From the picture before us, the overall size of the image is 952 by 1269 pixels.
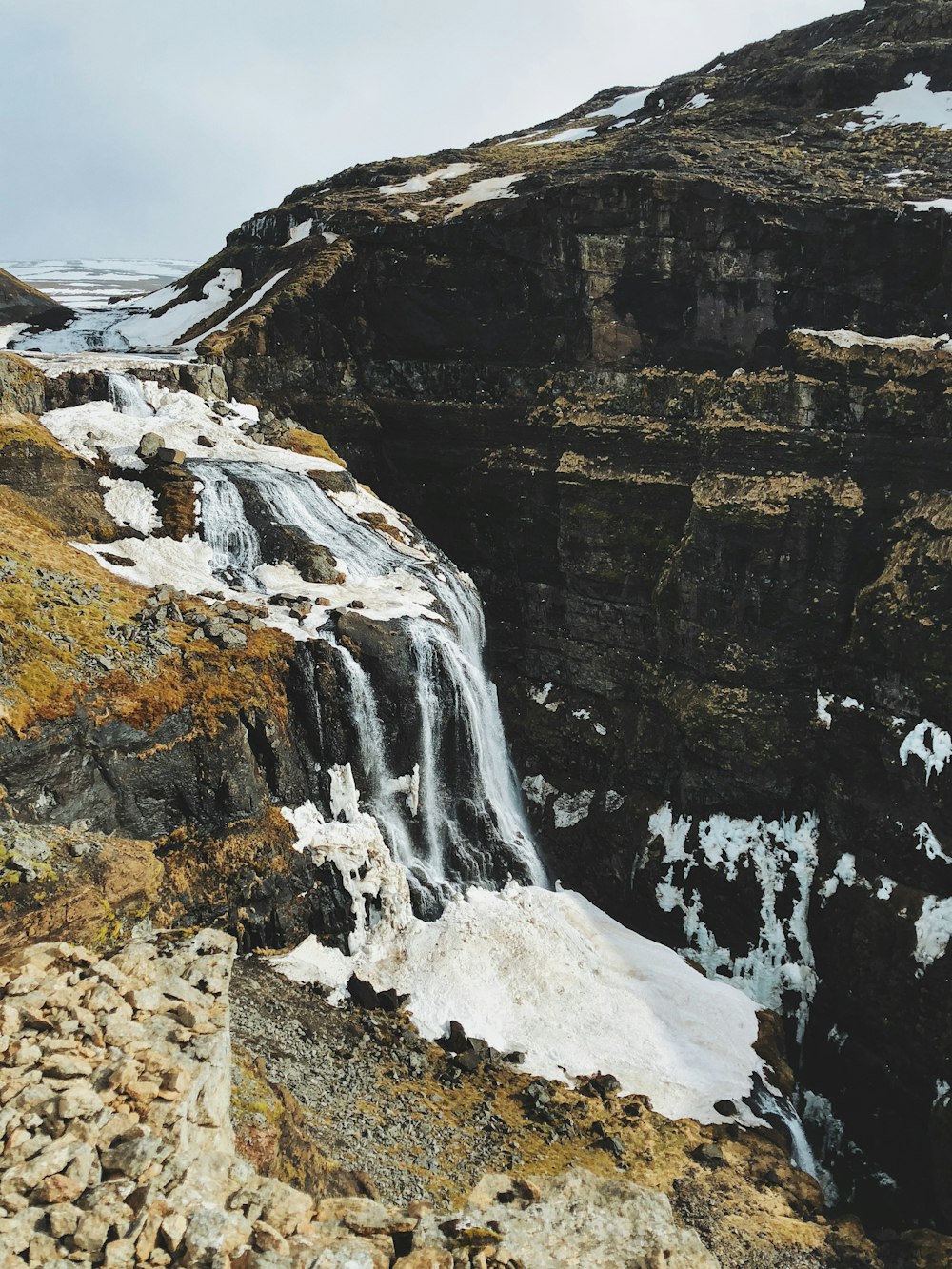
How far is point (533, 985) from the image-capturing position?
74.4ft

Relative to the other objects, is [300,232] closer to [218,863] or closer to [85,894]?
[218,863]

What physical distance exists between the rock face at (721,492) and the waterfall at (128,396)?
604 cm

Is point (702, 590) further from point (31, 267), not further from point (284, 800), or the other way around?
point (31, 267)

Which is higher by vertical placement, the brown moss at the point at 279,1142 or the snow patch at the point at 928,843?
the brown moss at the point at 279,1142

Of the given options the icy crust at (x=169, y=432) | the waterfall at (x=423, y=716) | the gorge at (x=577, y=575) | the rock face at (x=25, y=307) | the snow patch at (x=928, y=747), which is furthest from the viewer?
the rock face at (x=25, y=307)

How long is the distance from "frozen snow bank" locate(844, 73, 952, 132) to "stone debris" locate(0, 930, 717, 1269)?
50284mm

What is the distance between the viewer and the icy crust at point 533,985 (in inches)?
828

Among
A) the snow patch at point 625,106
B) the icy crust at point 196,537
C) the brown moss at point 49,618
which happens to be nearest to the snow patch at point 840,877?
the icy crust at point 196,537

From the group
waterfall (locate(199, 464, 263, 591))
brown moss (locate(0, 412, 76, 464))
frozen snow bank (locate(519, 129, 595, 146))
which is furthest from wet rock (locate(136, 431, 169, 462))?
frozen snow bank (locate(519, 129, 595, 146))

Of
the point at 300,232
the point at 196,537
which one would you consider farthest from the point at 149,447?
the point at 300,232

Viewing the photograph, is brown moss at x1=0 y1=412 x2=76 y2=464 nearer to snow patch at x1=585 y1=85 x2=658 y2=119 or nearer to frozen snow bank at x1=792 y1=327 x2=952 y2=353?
frozen snow bank at x1=792 y1=327 x2=952 y2=353

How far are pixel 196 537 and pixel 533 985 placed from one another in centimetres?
1773

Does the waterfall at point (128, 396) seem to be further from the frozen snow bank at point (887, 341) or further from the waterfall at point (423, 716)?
the frozen snow bank at point (887, 341)

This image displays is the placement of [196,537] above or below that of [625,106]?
below
